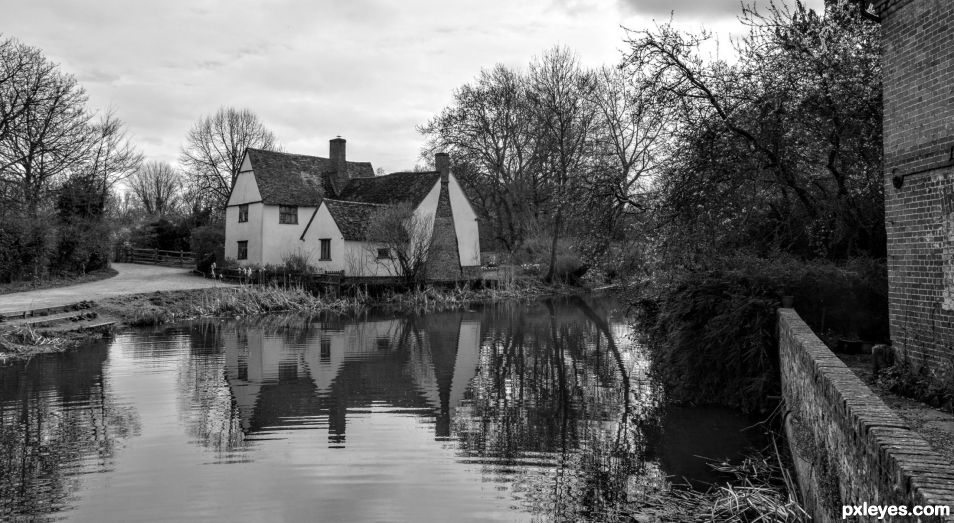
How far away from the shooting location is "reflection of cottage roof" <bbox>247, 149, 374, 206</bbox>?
3972 centimetres

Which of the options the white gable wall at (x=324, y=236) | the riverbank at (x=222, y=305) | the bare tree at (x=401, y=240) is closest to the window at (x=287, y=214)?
the white gable wall at (x=324, y=236)

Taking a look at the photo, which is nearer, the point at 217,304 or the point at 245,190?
the point at 217,304

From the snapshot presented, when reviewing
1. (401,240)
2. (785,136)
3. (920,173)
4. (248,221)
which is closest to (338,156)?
(248,221)

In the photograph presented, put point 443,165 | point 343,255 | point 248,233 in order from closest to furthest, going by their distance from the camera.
A: 1. point 343,255
2. point 248,233
3. point 443,165

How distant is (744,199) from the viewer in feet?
43.4

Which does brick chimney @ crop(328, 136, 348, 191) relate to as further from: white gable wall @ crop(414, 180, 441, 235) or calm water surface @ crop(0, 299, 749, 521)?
calm water surface @ crop(0, 299, 749, 521)

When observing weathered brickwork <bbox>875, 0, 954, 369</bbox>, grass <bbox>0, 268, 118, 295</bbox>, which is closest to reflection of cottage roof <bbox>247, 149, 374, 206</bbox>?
grass <bbox>0, 268, 118, 295</bbox>

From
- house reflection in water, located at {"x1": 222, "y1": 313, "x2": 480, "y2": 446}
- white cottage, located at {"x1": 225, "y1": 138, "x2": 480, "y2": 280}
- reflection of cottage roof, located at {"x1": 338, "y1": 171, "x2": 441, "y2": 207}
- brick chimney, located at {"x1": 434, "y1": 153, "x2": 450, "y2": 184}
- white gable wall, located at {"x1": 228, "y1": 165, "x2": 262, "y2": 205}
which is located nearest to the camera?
house reflection in water, located at {"x1": 222, "y1": 313, "x2": 480, "y2": 446}

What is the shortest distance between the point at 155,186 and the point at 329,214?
47.4 meters

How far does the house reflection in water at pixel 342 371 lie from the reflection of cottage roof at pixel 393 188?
16956 mm

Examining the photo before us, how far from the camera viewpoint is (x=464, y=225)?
41594 mm

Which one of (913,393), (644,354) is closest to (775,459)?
(913,393)

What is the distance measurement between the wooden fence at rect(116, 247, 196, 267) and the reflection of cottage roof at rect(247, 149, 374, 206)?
28.6 ft

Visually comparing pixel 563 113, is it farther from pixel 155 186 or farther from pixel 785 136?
pixel 155 186
